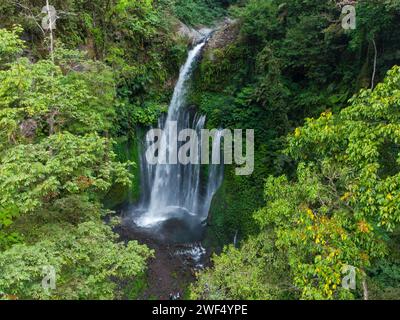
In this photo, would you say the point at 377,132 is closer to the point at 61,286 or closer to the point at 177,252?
the point at 61,286

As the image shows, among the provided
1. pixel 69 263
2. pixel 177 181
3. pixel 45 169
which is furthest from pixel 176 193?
pixel 45 169

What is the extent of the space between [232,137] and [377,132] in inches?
359

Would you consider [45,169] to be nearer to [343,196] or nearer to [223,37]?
[343,196]

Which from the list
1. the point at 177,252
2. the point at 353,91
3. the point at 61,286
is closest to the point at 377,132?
the point at 61,286

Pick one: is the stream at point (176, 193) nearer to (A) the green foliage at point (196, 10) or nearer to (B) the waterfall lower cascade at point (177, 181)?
(B) the waterfall lower cascade at point (177, 181)

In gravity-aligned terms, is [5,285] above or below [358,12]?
below

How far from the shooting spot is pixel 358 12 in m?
11.2

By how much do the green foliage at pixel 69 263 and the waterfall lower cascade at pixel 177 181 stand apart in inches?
331

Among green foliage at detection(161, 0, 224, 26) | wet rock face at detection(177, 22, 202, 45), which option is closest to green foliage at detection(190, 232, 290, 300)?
wet rock face at detection(177, 22, 202, 45)

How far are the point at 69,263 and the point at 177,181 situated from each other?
9.87 meters

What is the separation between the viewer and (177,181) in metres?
16.1

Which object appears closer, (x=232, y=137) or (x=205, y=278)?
(x=205, y=278)
